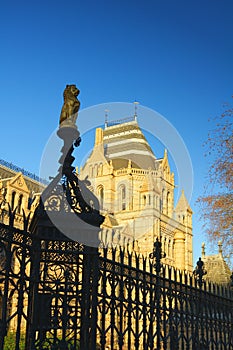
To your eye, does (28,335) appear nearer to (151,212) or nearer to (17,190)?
(17,190)

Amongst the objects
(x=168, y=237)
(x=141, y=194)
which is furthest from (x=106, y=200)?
(x=168, y=237)

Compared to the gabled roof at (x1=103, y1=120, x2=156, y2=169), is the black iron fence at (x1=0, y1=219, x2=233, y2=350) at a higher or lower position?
lower

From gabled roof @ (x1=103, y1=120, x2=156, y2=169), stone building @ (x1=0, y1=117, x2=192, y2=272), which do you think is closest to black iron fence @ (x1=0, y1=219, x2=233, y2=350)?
stone building @ (x1=0, y1=117, x2=192, y2=272)

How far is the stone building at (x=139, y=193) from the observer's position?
2036 inches

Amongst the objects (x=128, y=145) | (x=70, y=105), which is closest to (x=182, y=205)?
(x=128, y=145)

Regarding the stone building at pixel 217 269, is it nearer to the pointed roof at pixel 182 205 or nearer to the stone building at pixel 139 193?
the stone building at pixel 139 193

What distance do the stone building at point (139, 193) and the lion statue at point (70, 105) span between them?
4135 cm

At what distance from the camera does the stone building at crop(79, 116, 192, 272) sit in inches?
2036

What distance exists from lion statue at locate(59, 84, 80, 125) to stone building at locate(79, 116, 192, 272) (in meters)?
41.4

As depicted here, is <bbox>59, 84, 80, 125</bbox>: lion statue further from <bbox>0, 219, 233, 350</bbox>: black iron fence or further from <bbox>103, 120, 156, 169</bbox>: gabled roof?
<bbox>103, 120, 156, 169</bbox>: gabled roof

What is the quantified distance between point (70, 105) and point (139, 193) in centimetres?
5013

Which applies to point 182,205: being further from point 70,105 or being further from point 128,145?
point 70,105

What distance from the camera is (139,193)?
55.7m

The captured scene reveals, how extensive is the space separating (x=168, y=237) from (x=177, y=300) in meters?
48.4
